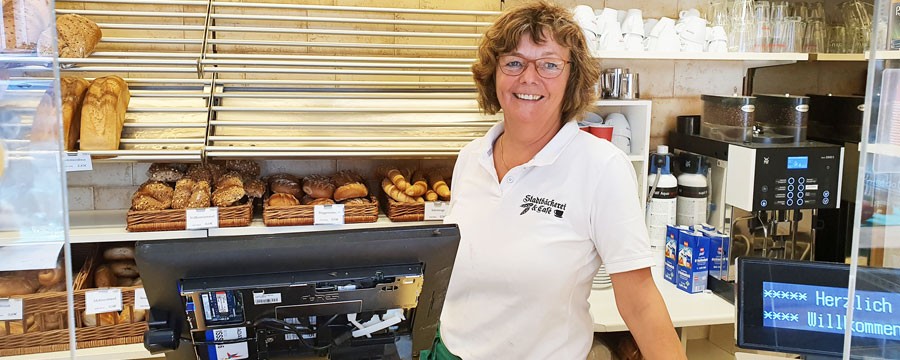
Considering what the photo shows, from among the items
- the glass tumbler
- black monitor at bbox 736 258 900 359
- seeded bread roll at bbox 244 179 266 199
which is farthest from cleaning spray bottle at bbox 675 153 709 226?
black monitor at bbox 736 258 900 359

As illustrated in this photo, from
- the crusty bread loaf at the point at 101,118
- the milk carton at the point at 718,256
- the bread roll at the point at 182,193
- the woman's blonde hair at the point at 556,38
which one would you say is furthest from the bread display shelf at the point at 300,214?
the milk carton at the point at 718,256

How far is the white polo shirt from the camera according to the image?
1566 millimetres

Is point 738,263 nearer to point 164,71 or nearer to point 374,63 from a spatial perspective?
point 374,63

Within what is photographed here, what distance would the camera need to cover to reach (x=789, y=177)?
271cm

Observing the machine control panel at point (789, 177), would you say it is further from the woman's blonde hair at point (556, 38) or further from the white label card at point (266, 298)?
the white label card at point (266, 298)

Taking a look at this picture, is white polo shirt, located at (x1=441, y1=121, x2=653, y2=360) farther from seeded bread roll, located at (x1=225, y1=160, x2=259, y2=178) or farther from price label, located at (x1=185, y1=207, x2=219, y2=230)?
seeded bread roll, located at (x1=225, y1=160, x2=259, y2=178)

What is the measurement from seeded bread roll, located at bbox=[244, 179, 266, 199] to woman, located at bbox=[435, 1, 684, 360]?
1205 mm

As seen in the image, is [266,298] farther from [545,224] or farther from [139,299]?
[139,299]

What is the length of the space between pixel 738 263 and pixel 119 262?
2.36 metres

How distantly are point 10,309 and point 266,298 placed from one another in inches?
15.8

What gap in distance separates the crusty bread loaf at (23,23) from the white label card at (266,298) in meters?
0.41

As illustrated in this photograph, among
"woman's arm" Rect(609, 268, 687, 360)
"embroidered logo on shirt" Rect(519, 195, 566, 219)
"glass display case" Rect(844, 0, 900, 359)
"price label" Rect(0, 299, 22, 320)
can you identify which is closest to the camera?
"glass display case" Rect(844, 0, 900, 359)

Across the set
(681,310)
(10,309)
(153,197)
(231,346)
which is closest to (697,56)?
(681,310)

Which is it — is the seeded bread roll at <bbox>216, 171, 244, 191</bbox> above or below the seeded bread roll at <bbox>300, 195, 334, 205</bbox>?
above
